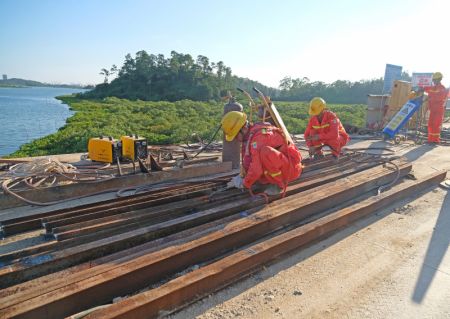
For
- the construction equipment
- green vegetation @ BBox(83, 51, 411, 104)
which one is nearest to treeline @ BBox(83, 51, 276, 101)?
green vegetation @ BBox(83, 51, 411, 104)

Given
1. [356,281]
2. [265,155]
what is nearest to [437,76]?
[265,155]

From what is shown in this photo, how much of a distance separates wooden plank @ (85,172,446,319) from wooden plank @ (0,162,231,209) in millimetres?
2850

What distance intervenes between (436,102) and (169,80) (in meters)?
59.5

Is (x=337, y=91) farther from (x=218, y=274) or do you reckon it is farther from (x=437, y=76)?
(x=218, y=274)

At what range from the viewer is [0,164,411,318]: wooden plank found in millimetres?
2338

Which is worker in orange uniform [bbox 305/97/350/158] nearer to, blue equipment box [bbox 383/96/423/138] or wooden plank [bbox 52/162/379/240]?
wooden plank [bbox 52/162/379/240]

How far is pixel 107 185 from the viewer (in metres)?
5.20

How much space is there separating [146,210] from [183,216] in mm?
474

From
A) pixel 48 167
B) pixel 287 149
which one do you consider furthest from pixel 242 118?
pixel 48 167

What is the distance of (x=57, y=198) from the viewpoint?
4770 millimetres

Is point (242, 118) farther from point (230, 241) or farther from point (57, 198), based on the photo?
point (57, 198)

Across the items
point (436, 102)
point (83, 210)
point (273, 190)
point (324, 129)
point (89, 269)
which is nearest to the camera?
point (89, 269)

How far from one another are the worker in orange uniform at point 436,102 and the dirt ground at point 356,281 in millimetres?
7817

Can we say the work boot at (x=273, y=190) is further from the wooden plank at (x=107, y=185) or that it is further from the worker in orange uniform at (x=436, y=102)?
the worker in orange uniform at (x=436, y=102)
